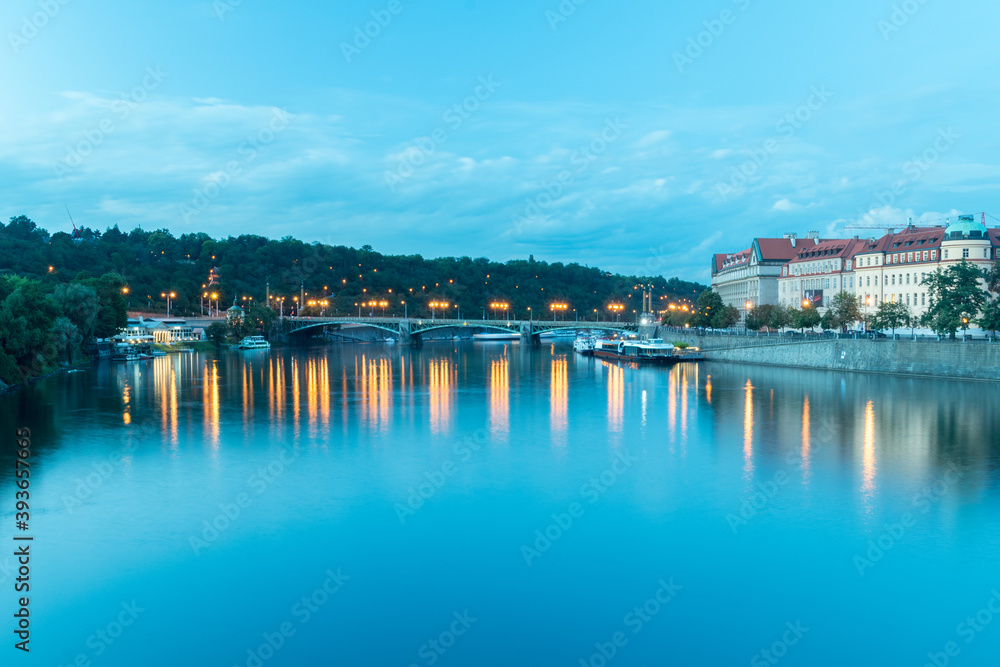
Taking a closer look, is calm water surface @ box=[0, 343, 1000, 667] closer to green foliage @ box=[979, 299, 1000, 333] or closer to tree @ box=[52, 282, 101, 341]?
green foliage @ box=[979, 299, 1000, 333]

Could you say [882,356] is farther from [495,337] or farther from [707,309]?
[495,337]

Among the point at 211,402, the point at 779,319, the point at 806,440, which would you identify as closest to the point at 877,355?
the point at 779,319

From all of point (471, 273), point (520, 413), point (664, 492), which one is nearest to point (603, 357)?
point (520, 413)

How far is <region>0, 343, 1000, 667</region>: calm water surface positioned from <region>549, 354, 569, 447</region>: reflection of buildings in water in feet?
1.09

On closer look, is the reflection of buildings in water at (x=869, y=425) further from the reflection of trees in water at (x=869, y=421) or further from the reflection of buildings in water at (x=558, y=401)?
the reflection of buildings in water at (x=558, y=401)

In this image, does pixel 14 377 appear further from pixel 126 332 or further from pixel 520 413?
pixel 126 332

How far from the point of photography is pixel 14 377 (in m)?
36.8

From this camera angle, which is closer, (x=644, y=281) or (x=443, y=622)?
(x=443, y=622)

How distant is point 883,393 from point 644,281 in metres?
119

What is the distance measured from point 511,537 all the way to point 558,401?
20291mm

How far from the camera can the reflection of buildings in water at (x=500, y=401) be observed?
2633 cm

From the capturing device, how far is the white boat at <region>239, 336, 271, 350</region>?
73375 mm

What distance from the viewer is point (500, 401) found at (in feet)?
114

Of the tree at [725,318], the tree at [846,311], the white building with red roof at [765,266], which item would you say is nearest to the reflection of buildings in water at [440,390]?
the tree at [725,318]
